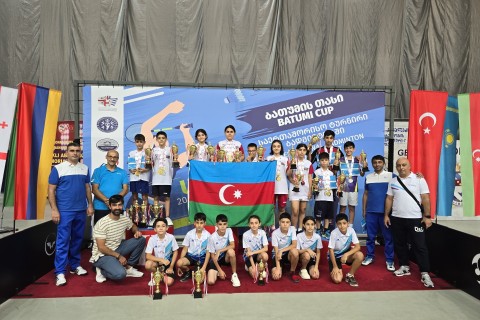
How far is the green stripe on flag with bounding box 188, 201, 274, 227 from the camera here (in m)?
6.22

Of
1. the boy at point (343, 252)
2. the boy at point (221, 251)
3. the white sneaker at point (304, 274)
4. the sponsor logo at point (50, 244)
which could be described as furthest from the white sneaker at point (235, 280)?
the sponsor logo at point (50, 244)

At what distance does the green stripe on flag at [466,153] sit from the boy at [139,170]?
518cm

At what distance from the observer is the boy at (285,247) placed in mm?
5270

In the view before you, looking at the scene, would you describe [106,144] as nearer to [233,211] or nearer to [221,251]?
[233,211]

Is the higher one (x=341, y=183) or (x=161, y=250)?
(x=341, y=183)

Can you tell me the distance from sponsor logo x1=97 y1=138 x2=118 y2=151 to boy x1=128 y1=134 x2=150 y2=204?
2.87ft

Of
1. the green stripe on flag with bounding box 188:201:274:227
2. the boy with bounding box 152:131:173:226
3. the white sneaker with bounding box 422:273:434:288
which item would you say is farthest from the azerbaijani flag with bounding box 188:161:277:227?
the white sneaker with bounding box 422:273:434:288

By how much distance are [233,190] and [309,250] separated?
65.0 inches

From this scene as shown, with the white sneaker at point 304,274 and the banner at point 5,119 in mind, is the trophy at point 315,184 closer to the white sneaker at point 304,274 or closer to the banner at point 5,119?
the white sneaker at point 304,274

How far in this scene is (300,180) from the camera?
6.42m

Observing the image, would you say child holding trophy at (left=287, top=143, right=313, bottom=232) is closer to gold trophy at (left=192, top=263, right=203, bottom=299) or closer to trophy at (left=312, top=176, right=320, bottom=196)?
trophy at (left=312, top=176, right=320, bottom=196)

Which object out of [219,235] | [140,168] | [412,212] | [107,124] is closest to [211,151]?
[140,168]

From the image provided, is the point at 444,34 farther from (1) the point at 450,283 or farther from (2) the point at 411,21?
(1) the point at 450,283

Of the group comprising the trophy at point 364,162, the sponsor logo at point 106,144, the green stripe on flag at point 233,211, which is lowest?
the green stripe on flag at point 233,211
